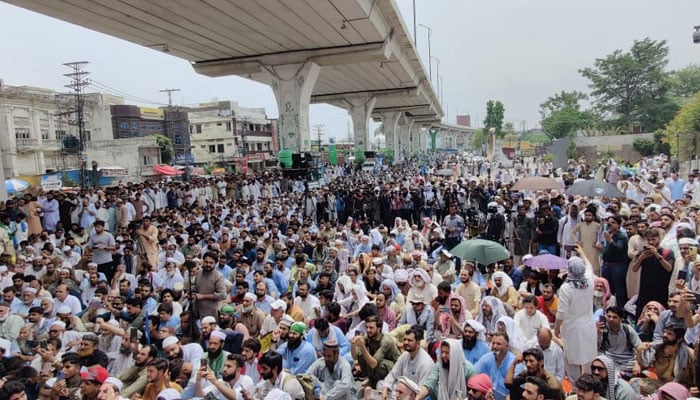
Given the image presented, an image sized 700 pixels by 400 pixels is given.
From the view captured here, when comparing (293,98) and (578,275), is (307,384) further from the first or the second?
(293,98)

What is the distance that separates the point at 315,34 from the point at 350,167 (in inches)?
646

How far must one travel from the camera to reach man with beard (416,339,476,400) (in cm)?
398

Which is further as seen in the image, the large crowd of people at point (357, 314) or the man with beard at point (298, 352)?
the man with beard at point (298, 352)

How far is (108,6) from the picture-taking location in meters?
11.7

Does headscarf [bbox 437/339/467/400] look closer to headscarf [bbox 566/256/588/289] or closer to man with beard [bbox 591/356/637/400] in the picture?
man with beard [bbox 591/356/637/400]

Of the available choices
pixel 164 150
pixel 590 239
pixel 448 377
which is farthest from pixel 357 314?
pixel 164 150

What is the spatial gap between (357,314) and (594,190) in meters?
5.28

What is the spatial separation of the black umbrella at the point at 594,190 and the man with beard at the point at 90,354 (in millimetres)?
7551

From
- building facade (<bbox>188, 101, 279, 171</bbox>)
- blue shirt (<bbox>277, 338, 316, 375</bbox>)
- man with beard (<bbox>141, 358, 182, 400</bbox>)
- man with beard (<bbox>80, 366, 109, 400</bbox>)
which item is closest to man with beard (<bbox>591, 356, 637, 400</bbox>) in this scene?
blue shirt (<bbox>277, 338, 316, 375</bbox>)

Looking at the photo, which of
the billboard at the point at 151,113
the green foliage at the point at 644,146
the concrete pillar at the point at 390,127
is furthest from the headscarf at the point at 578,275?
the billboard at the point at 151,113

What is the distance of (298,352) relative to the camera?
4.75 metres

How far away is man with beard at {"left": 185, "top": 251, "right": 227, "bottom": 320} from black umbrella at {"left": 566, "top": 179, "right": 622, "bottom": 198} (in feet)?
20.2

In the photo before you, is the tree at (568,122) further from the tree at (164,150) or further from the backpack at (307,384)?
the backpack at (307,384)

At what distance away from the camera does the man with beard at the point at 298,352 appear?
471cm
